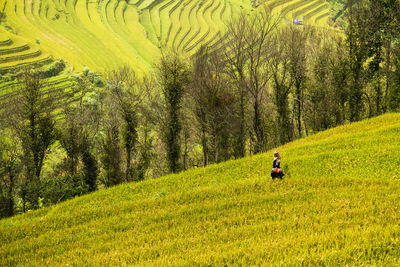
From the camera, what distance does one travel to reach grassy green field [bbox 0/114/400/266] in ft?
30.0

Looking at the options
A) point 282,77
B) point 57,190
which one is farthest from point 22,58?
point 282,77

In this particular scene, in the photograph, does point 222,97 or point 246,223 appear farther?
point 222,97

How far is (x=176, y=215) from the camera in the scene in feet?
50.2

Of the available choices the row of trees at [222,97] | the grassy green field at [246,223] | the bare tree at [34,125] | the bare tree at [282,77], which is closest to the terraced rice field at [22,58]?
the row of trees at [222,97]

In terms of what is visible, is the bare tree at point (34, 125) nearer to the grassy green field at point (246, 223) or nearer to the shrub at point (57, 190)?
the shrub at point (57, 190)

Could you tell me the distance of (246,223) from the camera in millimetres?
12898

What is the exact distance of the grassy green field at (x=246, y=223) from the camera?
30.0ft

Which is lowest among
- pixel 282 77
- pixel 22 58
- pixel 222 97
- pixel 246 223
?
pixel 246 223

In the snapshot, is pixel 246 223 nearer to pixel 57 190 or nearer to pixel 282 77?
pixel 57 190

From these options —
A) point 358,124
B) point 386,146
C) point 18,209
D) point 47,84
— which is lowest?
point 18,209

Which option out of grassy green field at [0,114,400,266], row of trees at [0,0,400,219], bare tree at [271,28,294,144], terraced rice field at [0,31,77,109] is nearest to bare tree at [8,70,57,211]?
row of trees at [0,0,400,219]

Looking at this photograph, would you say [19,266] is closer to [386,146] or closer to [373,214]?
[373,214]

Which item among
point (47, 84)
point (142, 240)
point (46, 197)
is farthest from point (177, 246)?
point (47, 84)

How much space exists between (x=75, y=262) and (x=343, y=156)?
21370 mm
